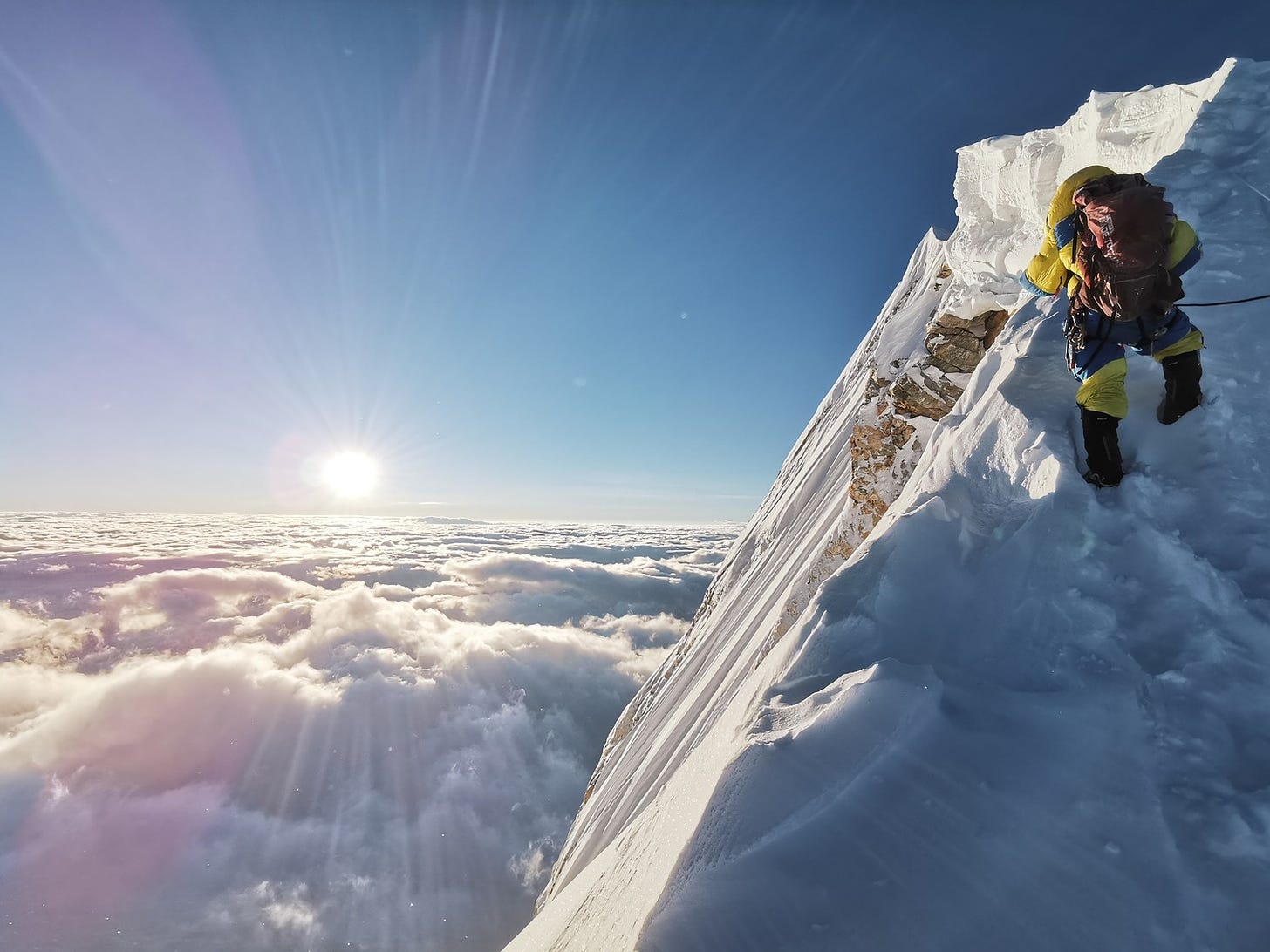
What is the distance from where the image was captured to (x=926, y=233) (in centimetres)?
1806

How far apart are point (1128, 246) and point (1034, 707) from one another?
8.74 feet

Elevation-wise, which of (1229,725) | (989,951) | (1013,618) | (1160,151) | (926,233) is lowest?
(989,951)

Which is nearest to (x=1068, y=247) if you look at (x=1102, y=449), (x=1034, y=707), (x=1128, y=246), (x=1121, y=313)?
(x=1128, y=246)

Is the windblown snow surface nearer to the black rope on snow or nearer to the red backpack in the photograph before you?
the black rope on snow

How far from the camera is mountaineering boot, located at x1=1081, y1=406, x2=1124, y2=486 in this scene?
9.52 feet

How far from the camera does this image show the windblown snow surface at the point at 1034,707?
175cm

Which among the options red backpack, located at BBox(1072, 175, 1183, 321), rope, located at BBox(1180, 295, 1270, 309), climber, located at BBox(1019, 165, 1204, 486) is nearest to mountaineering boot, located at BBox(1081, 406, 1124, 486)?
climber, located at BBox(1019, 165, 1204, 486)

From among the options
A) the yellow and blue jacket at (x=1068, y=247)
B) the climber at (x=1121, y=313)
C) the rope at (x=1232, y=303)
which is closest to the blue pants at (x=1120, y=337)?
the climber at (x=1121, y=313)

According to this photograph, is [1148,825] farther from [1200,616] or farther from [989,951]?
[1200,616]

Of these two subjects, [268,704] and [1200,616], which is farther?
[268,704]

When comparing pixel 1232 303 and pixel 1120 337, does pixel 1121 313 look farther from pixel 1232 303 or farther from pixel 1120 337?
pixel 1232 303

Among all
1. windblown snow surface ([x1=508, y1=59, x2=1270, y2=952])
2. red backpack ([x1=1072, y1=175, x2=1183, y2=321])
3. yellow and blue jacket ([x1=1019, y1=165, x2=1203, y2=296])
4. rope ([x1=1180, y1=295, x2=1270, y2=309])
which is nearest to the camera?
windblown snow surface ([x1=508, y1=59, x2=1270, y2=952])

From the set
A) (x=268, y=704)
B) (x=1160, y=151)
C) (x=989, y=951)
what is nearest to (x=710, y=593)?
(x=1160, y=151)

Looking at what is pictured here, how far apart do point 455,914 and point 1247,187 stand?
4507 inches
